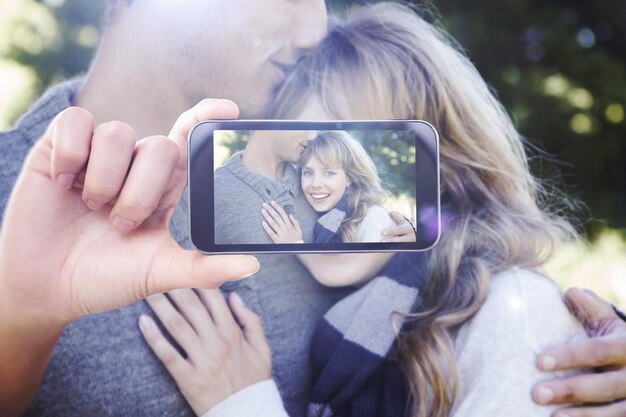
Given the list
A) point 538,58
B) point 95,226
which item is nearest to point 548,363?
point 95,226

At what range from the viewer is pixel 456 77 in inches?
39.5

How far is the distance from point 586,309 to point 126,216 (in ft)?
2.06

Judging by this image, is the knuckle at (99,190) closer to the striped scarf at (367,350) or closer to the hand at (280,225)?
the hand at (280,225)

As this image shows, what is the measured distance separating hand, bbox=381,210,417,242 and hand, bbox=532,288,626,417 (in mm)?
264

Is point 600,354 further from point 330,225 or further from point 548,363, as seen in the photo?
point 330,225

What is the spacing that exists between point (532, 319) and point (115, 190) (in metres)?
0.55

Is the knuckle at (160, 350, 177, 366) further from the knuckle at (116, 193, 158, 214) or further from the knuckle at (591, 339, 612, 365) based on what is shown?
the knuckle at (591, 339, 612, 365)

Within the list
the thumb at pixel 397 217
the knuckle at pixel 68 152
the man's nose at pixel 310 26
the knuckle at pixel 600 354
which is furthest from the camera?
the man's nose at pixel 310 26

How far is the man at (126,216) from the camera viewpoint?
0.57 metres

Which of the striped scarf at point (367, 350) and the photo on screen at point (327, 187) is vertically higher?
the photo on screen at point (327, 187)

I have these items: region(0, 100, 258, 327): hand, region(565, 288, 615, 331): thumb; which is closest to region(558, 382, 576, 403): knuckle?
region(565, 288, 615, 331): thumb

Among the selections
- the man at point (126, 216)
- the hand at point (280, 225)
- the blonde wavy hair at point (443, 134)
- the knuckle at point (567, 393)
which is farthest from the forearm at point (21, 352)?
the knuckle at point (567, 393)

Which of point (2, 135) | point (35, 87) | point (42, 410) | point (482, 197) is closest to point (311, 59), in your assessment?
point (482, 197)

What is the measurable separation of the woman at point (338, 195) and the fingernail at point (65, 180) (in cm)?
19
